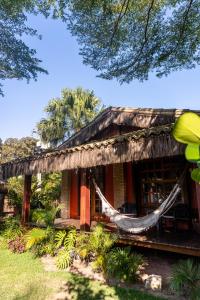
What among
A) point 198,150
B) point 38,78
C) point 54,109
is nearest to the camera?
point 198,150

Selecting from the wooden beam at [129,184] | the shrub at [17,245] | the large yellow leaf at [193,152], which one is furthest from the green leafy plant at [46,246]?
the large yellow leaf at [193,152]

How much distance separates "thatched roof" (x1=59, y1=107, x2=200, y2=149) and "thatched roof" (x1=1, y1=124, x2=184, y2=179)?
7.50 ft

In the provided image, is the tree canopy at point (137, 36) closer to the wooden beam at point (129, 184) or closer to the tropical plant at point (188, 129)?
the wooden beam at point (129, 184)

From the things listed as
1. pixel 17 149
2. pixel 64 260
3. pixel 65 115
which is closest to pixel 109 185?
pixel 64 260

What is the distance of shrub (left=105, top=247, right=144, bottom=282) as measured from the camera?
4.75 m

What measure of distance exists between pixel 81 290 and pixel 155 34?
6.94 meters

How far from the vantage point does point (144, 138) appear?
4.88 metres

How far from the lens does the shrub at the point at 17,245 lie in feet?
22.7

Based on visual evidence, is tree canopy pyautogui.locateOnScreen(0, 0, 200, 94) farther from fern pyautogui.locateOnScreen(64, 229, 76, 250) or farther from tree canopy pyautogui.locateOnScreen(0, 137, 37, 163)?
tree canopy pyautogui.locateOnScreen(0, 137, 37, 163)

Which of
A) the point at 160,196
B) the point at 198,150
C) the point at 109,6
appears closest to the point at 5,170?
the point at 160,196

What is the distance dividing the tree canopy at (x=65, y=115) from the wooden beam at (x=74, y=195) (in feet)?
39.6

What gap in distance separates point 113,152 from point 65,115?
17.7 m

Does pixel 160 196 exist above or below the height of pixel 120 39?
below

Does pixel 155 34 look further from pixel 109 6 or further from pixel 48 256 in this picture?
pixel 48 256
